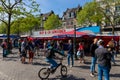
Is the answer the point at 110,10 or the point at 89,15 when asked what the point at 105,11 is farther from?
the point at 89,15

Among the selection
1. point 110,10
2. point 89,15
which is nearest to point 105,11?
point 110,10

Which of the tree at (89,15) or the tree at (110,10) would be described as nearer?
the tree at (110,10)

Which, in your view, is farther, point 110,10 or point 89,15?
point 89,15

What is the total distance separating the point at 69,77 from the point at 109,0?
107 ft

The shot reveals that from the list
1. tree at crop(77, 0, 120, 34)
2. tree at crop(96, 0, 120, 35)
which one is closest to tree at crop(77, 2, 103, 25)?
tree at crop(77, 0, 120, 34)

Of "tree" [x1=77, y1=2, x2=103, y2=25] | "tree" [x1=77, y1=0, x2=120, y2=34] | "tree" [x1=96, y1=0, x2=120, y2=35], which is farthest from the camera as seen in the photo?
"tree" [x1=77, y1=2, x2=103, y2=25]

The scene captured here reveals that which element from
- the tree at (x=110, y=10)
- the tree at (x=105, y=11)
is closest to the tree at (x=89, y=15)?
the tree at (x=105, y=11)

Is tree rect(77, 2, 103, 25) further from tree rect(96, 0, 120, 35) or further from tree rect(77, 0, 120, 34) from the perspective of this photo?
tree rect(96, 0, 120, 35)

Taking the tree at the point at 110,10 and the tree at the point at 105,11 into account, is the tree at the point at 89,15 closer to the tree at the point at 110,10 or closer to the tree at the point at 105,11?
the tree at the point at 105,11

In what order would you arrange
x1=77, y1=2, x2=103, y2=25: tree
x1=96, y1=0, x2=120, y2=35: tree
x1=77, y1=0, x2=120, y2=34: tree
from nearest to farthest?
x1=96, y1=0, x2=120, y2=35: tree → x1=77, y1=0, x2=120, y2=34: tree → x1=77, y1=2, x2=103, y2=25: tree

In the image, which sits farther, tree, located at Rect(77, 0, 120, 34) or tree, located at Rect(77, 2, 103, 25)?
tree, located at Rect(77, 2, 103, 25)

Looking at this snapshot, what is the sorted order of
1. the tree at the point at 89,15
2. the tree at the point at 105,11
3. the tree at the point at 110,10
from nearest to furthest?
1. the tree at the point at 110,10
2. the tree at the point at 105,11
3. the tree at the point at 89,15

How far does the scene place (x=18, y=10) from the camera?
28.6 m

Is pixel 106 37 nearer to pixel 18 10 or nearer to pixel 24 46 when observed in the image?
pixel 18 10
